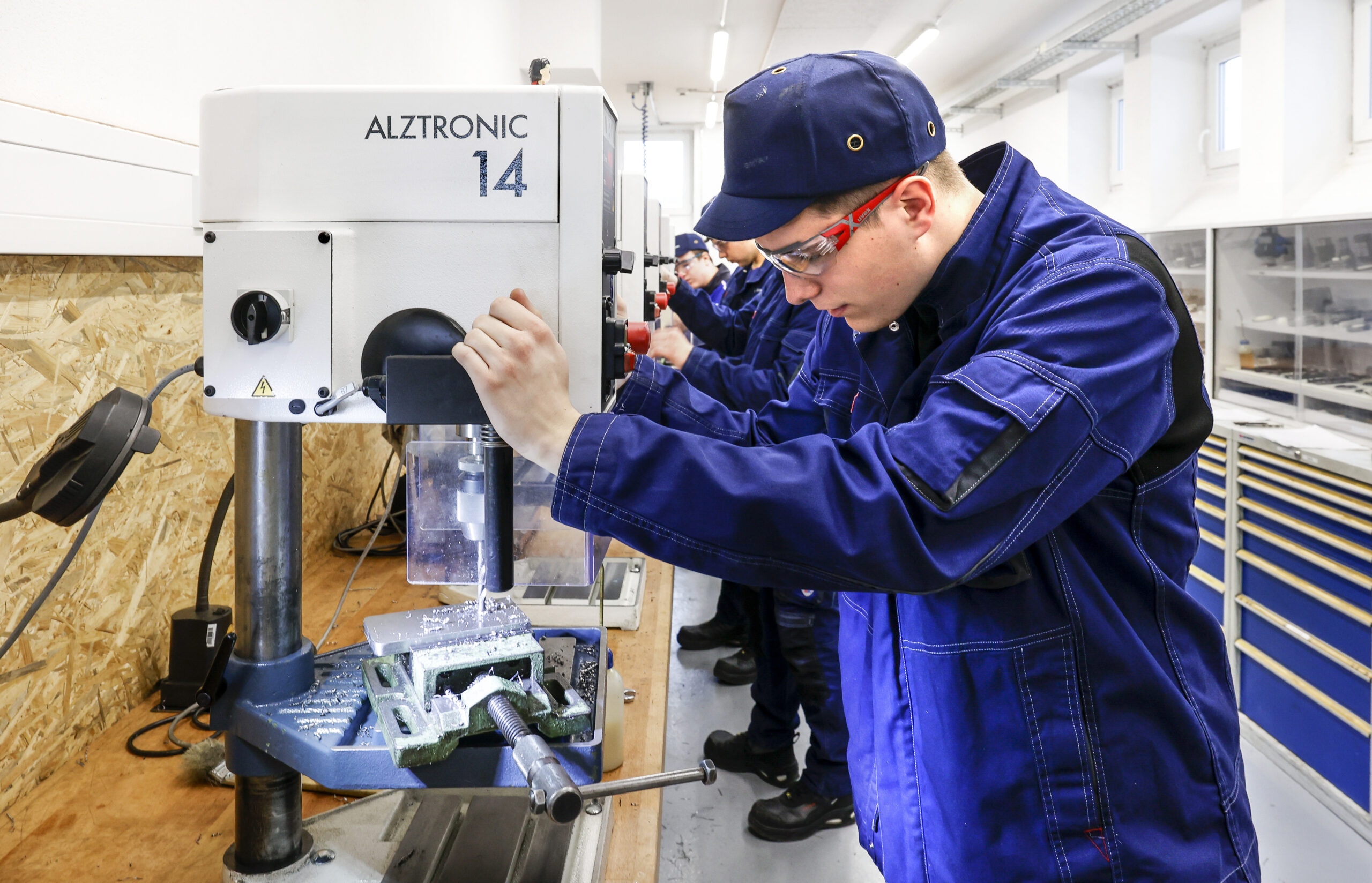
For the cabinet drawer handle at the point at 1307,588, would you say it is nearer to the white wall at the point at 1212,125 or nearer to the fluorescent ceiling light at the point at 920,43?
the white wall at the point at 1212,125

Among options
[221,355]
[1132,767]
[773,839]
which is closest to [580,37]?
[773,839]

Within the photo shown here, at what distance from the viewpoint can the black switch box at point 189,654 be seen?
3.26 feet

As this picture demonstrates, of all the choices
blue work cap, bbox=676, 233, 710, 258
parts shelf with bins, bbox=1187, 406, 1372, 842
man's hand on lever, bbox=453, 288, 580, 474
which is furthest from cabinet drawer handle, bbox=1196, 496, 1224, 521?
man's hand on lever, bbox=453, 288, 580, 474

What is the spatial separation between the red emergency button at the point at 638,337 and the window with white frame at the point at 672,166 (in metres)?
9.30

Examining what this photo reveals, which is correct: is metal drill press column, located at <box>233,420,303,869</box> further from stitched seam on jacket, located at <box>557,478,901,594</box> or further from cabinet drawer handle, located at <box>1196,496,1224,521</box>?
cabinet drawer handle, located at <box>1196,496,1224,521</box>

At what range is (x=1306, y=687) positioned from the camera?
256cm

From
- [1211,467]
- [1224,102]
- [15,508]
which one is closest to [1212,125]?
[1224,102]

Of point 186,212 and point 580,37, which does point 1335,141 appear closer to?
point 580,37

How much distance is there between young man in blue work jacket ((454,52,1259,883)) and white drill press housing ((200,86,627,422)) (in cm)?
7

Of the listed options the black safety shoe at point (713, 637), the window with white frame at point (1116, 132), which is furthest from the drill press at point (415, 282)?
the window with white frame at point (1116, 132)

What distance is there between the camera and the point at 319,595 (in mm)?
1874

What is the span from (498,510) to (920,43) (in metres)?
6.13

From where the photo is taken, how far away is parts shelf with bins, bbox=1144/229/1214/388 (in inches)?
146

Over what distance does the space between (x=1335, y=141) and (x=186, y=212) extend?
15.5 ft
